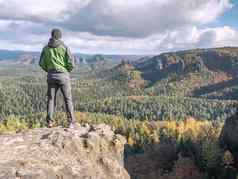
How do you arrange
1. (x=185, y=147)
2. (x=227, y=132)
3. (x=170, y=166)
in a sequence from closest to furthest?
(x=227, y=132), (x=170, y=166), (x=185, y=147)

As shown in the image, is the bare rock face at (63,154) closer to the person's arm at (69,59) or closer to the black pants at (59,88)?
the black pants at (59,88)

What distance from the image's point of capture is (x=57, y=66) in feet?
86.5

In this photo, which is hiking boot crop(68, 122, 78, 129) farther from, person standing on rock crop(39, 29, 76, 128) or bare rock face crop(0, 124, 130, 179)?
person standing on rock crop(39, 29, 76, 128)

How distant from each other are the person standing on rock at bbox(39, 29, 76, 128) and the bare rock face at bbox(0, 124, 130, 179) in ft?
7.79

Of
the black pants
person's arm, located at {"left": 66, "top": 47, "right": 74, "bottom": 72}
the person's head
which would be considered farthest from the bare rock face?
the person's head

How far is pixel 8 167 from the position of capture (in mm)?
20875

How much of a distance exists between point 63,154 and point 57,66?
6.34 meters

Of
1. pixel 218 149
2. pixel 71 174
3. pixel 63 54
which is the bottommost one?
pixel 218 149

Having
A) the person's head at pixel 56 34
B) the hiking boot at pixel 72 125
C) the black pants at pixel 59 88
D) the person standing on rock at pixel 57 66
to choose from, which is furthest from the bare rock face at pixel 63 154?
the person's head at pixel 56 34

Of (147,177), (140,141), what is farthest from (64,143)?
(140,141)

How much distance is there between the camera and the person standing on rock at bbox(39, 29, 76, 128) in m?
26.2

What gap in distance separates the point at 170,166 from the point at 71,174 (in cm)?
7920

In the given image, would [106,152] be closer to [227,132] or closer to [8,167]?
[8,167]

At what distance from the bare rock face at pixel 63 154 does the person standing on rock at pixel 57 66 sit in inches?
93.5
